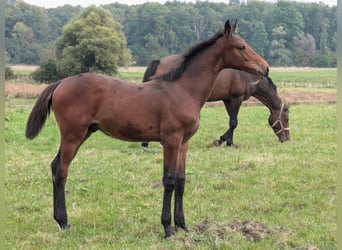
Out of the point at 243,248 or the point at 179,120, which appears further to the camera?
the point at 179,120

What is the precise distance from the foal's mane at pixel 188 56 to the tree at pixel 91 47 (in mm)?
26620

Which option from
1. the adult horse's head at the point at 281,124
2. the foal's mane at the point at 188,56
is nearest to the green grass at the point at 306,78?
the adult horse's head at the point at 281,124

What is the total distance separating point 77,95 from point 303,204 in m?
3.18

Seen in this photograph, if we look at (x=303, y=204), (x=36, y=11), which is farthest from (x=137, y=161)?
(x=36, y=11)

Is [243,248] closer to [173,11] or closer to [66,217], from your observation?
[66,217]

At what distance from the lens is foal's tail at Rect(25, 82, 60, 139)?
17.5 feet

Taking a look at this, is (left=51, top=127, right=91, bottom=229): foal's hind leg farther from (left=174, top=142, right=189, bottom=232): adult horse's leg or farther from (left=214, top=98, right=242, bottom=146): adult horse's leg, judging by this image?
(left=214, top=98, right=242, bottom=146): adult horse's leg

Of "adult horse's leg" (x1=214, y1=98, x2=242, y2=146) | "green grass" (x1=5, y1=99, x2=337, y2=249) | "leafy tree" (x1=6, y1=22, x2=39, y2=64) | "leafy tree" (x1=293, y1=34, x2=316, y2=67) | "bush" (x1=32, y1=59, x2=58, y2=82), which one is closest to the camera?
"green grass" (x1=5, y1=99, x2=337, y2=249)

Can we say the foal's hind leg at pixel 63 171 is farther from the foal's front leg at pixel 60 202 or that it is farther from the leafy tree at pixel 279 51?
the leafy tree at pixel 279 51

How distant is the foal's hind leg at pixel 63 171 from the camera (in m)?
5.14

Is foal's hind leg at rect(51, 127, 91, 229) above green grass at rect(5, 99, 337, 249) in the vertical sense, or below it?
above

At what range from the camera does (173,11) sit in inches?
1594

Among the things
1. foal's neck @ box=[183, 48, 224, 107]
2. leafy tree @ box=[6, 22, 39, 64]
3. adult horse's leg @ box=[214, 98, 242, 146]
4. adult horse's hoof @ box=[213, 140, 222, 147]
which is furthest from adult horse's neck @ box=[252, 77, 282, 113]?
leafy tree @ box=[6, 22, 39, 64]

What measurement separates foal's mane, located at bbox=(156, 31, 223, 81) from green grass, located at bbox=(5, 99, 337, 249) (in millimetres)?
1660
